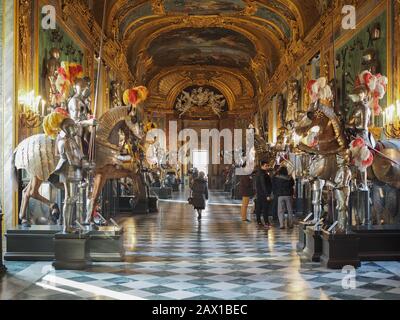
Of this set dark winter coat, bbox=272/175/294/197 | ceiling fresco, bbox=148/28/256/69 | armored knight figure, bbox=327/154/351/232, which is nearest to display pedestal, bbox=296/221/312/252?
armored knight figure, bbox=327/154/351/232

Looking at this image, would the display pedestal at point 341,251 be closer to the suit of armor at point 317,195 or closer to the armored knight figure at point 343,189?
the armored knight figure at point 343,189

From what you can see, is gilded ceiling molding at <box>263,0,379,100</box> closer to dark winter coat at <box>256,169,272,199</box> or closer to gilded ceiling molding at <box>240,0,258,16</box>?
gilded ceiling molding at <box>240,0,258,16</box>

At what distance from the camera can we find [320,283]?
6.45 meters

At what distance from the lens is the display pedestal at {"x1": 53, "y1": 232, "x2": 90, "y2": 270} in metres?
7.36

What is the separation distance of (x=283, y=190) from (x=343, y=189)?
203 inches

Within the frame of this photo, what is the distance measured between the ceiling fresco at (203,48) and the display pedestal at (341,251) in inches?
744

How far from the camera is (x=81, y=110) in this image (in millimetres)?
9055

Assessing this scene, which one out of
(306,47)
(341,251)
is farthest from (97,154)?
(306,47)

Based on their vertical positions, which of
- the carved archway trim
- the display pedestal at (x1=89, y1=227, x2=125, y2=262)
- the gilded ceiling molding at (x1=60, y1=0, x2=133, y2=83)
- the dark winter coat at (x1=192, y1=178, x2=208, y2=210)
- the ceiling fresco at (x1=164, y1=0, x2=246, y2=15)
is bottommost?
the display pedestal at (x1=89, y1=227, x2=125, y2=262)

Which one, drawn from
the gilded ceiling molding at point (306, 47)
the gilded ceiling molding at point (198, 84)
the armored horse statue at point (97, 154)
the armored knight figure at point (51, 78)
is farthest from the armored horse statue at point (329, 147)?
the gilded ceiling molding at point (198, 84)

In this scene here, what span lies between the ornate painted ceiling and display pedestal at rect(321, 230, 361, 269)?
9.99 metres

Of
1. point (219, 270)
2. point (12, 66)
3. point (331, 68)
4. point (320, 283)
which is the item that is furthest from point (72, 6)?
point (320, 283)

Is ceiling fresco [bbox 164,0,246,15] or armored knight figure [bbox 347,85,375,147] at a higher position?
ceiling fresco [bbox 164,0,246,15]

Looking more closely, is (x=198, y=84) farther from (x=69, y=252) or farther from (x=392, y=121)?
(x=69, y=252)
